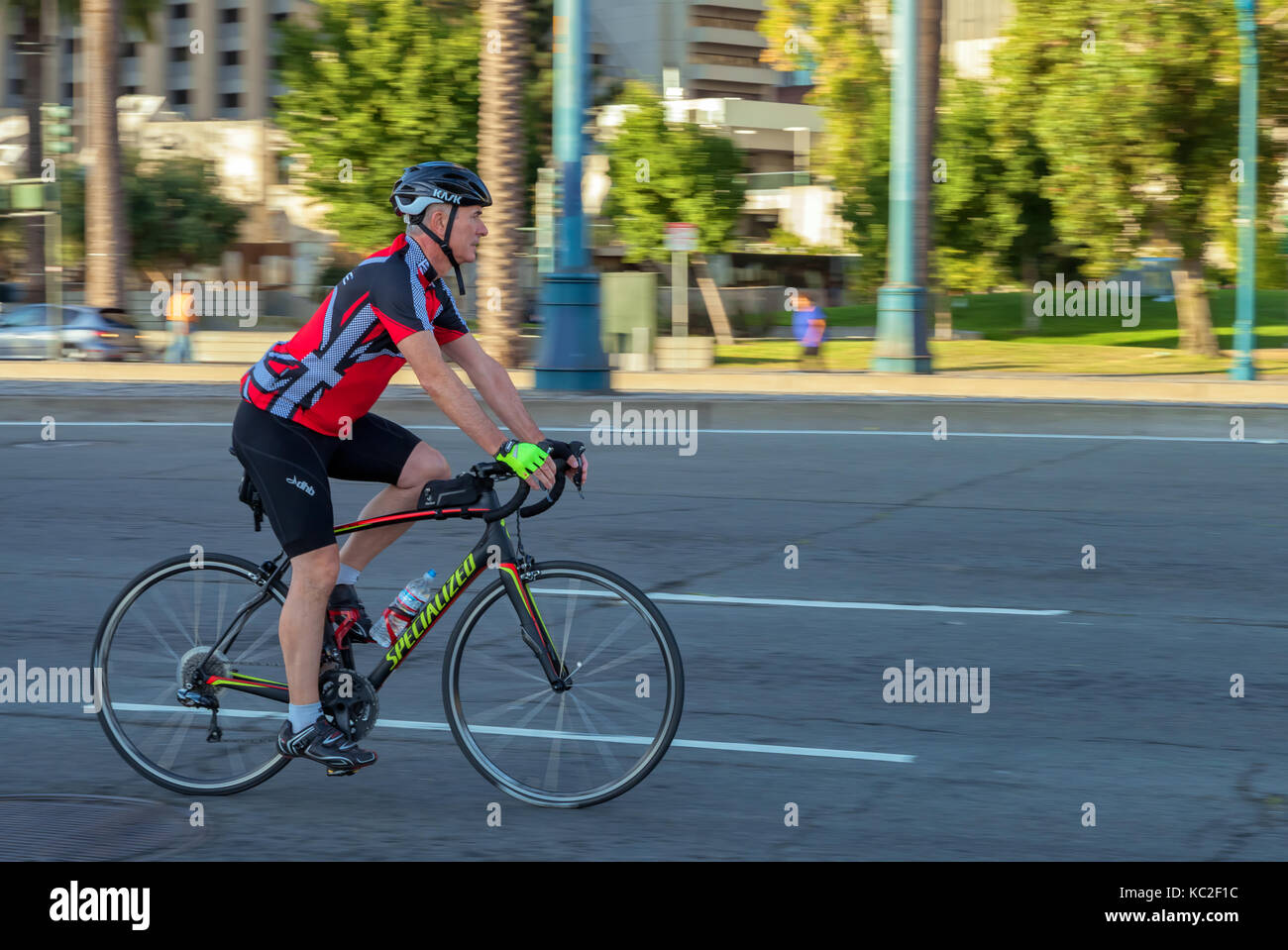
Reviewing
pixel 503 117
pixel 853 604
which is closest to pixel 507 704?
pixel 853 604

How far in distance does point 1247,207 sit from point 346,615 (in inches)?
765

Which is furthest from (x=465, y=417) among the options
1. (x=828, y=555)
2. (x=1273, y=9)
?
(x=1273, y=9)

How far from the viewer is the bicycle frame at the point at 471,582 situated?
497 centimetres

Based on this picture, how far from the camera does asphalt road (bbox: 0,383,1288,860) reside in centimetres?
482

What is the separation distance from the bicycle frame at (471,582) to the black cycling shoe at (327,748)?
19 cm

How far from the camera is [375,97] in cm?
4366

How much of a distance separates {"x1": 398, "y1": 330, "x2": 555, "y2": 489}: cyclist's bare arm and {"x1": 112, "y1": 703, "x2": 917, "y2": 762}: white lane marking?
2.75 feet

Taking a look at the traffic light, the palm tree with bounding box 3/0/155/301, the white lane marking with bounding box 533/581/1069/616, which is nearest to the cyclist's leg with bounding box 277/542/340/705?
the white lane marking with bounding box 533/581/1069/616

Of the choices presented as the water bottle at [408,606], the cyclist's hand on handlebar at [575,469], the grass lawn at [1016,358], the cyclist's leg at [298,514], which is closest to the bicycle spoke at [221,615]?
the cyclist's leg at [298,514]

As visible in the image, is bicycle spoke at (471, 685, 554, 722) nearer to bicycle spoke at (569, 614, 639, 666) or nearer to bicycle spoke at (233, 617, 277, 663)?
bicycle spoke at (569, 614, 639, 666)

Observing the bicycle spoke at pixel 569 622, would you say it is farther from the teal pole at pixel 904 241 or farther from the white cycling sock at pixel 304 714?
the teal pole at pixel 904 241

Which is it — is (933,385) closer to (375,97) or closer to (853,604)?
(853,604)

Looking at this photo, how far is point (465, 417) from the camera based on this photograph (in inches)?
187
